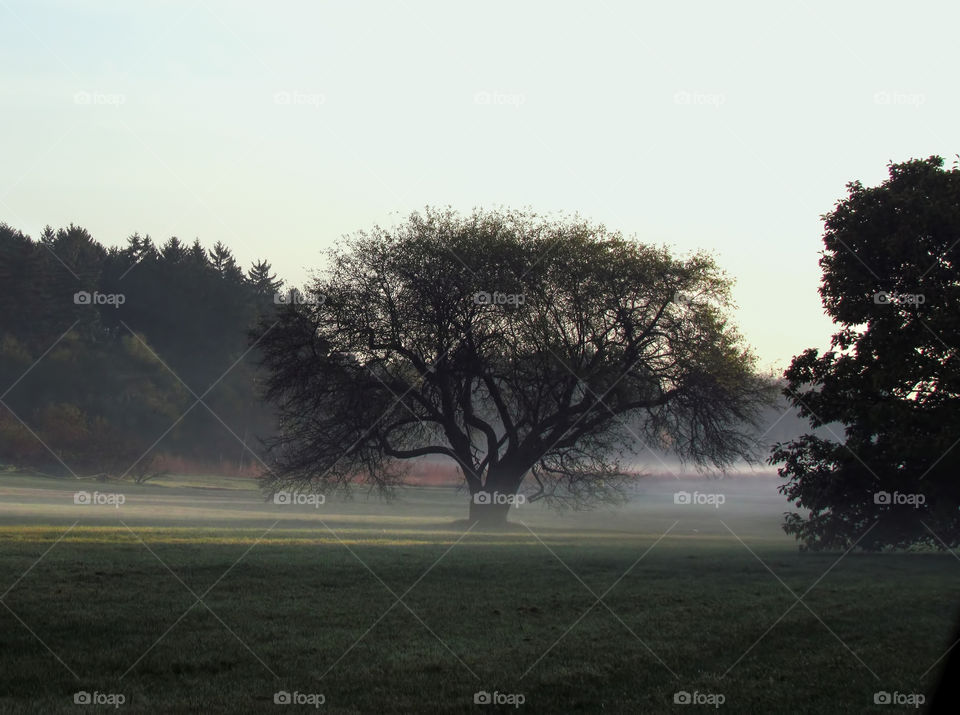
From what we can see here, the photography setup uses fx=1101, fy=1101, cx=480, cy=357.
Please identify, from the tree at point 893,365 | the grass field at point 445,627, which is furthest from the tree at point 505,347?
the grass field at point 445,627

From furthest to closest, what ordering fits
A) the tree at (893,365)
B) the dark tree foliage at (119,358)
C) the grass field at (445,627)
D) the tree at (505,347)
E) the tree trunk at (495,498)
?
1. the dark tree foliage at (119,358)
2. the tree trunk at (495,498)
3. the tree at (505,347)
4. the tree at (893,365)
5. the grass field at (445,627)

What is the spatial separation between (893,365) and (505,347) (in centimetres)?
1812

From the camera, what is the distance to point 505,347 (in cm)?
4525

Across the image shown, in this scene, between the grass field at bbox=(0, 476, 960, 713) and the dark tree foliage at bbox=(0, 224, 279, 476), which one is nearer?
the grass field at bbox=(0, 476, 960, 713)

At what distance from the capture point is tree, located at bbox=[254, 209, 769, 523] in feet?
147

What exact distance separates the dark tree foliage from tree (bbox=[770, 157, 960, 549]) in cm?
6933

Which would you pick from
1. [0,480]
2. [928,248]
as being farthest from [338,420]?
[0,480]

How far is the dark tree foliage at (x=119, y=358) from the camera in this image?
9319 cm

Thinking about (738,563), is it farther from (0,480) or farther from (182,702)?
(0,480)

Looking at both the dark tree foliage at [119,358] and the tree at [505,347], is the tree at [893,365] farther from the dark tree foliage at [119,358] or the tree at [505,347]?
the dark tree foliage at [119,358]

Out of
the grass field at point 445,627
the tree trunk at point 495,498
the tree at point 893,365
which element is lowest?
the tree trunk at point 495,498

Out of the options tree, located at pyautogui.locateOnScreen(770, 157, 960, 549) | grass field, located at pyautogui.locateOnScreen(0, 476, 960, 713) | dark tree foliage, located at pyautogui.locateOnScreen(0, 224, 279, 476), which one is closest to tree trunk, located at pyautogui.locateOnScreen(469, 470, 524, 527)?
tree, located at pyautogui.locateOnScreen(770, 157, 960, 549)

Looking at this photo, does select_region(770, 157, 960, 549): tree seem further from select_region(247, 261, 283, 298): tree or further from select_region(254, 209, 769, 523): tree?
select_region(247, 261, 283, 298): tree

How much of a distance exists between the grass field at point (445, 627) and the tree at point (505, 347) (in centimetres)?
1367
